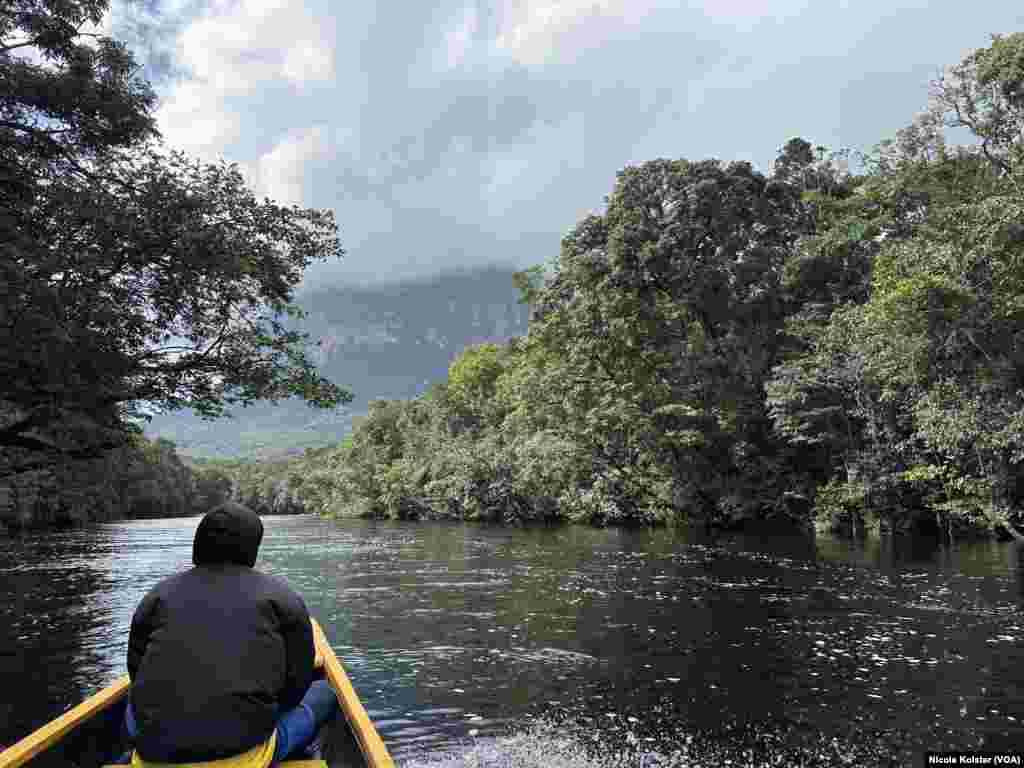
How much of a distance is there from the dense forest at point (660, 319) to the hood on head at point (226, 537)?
5.84 metres

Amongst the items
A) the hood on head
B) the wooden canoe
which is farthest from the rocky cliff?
the hood on head

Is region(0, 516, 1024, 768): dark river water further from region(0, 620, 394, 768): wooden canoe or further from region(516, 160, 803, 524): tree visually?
region(516, 160, 803, 524): tree

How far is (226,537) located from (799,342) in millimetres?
32365

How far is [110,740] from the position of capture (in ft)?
17.1

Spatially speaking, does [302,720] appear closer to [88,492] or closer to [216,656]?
[216,656]

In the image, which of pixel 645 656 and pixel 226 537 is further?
pixel 645 656

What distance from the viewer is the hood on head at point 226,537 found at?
3.59 meters

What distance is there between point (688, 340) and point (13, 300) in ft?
105

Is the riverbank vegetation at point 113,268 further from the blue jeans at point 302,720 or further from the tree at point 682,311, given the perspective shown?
the tree at point 682,311

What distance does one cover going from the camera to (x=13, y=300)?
7.79m

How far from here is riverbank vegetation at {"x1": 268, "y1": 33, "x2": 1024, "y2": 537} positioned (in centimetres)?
1967

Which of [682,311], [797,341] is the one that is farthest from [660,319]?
[797,341]

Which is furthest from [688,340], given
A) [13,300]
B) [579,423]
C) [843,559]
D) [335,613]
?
[13,300]

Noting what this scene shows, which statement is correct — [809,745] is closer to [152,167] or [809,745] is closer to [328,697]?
[328,697]
